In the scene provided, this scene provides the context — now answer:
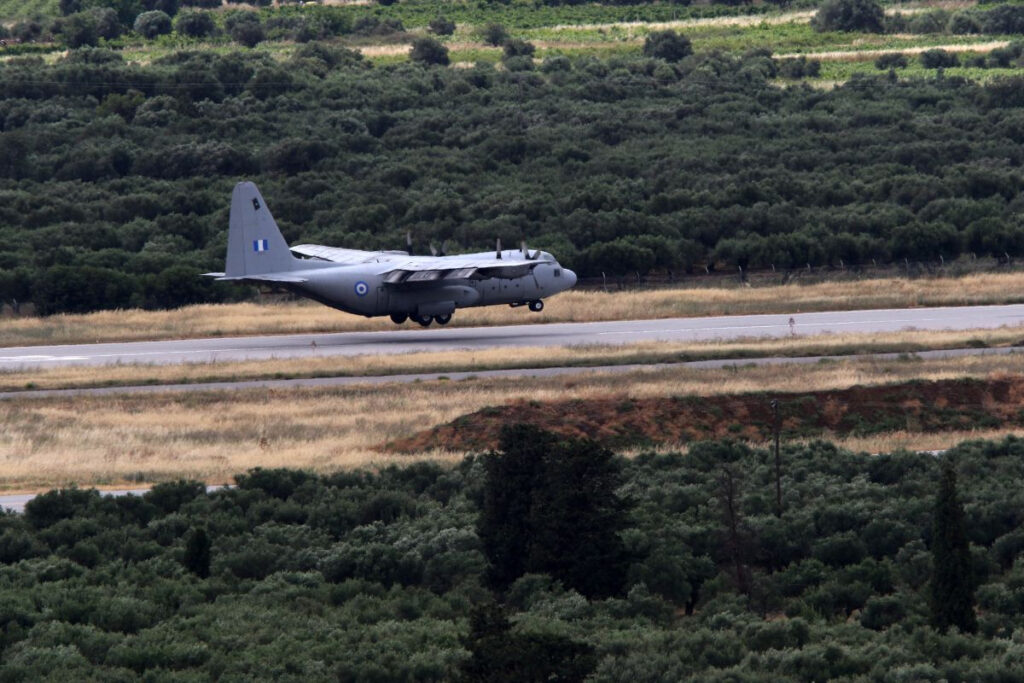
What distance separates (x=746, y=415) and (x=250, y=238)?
20.3m

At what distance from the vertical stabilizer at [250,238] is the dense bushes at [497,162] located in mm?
13701

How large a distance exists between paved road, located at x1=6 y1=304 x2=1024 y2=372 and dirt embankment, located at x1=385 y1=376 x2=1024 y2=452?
12773 millimetres

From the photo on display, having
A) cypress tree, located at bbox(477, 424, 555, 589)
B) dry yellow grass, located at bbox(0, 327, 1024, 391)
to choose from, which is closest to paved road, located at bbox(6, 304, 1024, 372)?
dry yellow grass, located at bbox(0, 327, 1024, 391)

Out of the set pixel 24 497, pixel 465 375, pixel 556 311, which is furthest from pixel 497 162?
pixel 24 497

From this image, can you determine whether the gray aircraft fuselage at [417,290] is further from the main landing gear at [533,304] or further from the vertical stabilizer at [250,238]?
the vertical stabilizer at [250,238]

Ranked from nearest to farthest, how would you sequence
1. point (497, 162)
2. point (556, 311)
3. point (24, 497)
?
point (24, 497), point (556, 311), point (497, 162)

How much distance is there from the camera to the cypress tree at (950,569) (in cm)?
2011

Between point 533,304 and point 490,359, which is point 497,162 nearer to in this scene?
point 533,304

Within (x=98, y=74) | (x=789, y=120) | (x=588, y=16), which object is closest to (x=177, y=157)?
(x=98, y=74)

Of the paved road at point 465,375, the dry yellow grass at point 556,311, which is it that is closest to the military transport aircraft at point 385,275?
the dry yellow grass at point 556,311

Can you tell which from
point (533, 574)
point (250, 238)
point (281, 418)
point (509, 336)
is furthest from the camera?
point (509, 336)

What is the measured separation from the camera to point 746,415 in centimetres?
3822

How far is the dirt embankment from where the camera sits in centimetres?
3644

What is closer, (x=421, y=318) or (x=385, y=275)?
(x=385, y=275)
